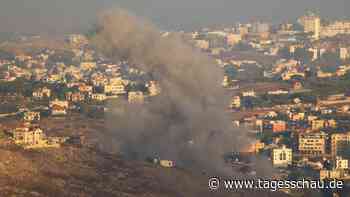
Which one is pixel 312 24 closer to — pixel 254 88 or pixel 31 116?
pixel 254 88

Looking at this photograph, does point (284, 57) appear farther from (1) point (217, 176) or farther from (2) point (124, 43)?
(1) point (217, 176)

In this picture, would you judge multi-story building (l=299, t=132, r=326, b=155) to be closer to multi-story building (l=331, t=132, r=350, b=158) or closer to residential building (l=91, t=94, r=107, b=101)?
multi-story building (l=331, t=132, r=350, b=158)

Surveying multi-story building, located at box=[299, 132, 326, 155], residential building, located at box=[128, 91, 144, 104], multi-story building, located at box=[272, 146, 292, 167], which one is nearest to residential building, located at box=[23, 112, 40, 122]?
residential building, located at box=[128, 91, 144, 104]

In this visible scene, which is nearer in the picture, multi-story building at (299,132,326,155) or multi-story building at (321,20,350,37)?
multi-story building at (299,132,326,155)

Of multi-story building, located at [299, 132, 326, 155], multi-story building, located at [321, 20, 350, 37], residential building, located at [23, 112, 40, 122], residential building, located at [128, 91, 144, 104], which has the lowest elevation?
multi-story building, located at [299, 132, 326, 155]

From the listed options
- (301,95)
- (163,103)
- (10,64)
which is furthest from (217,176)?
(10,64)

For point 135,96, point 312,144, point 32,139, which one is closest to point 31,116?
point 135,96

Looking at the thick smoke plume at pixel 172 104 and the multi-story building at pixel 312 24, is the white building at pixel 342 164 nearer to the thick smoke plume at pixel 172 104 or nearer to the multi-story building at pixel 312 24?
the thick smoke plume at pixel 172 104
